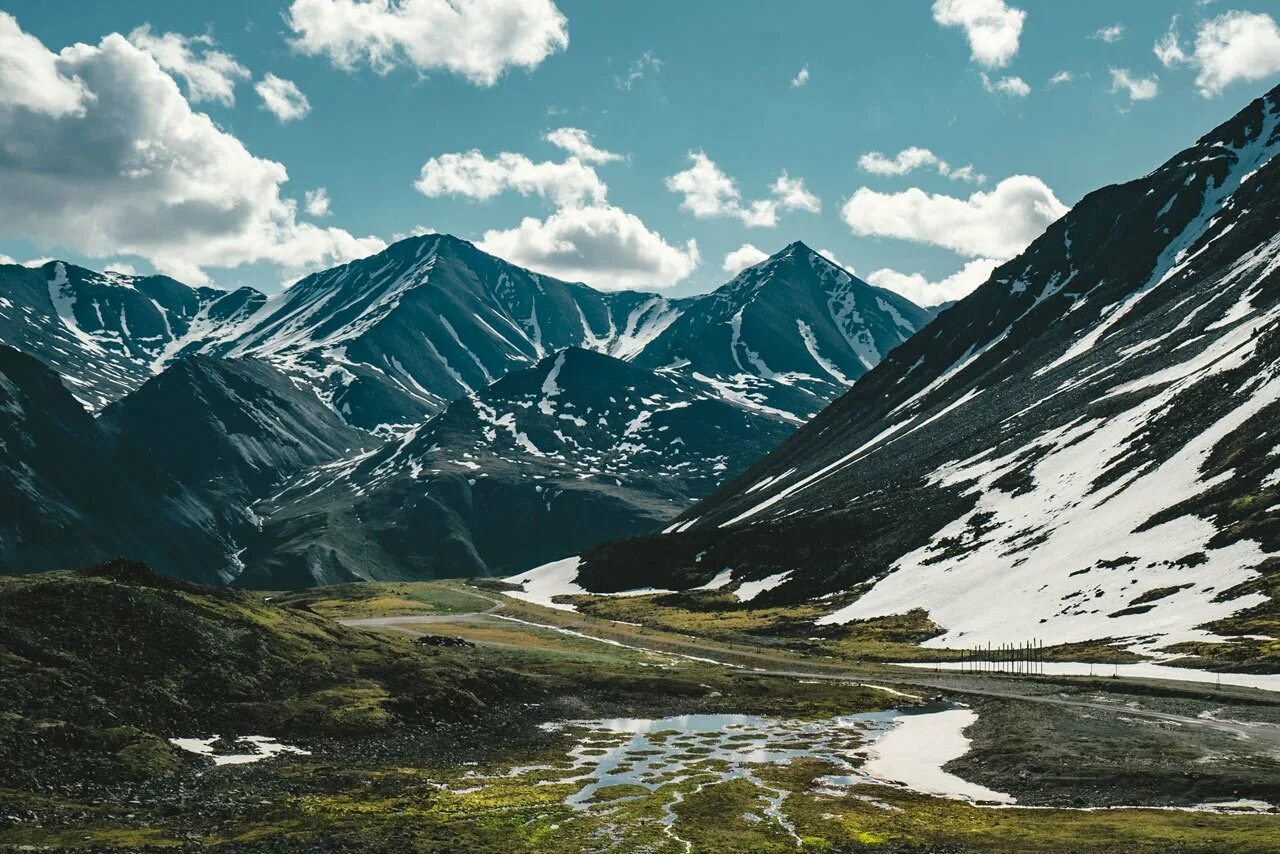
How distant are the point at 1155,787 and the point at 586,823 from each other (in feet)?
101

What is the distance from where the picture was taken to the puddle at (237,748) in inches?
2124

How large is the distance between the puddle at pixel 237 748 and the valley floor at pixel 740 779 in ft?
2.17

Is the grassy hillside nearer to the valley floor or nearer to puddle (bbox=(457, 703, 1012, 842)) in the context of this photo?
the valley floor

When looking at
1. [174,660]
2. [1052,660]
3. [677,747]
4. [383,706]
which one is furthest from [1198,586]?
[174,660]

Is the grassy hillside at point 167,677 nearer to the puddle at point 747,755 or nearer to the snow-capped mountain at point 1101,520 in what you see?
the puddle at point 747,755

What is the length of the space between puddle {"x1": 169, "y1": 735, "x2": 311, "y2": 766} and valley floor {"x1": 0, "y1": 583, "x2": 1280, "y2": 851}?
0.66 m

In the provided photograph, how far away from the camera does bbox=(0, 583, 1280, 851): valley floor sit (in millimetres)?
39875

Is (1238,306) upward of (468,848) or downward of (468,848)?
upward

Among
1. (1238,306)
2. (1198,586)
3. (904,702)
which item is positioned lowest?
(904,702)

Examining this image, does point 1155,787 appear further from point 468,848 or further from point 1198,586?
point 1198,586

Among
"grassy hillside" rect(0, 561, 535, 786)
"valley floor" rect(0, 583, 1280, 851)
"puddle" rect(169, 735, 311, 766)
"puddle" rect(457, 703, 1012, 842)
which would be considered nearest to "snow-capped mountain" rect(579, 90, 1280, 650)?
"valley floor" rect(0, 583, 1280, 851)

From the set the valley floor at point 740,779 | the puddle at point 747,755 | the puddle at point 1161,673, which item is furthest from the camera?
the puddle at point 1161,673

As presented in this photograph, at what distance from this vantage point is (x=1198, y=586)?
341ft

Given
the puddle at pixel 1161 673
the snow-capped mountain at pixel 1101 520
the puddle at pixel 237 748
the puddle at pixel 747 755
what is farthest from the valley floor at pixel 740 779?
the snow-capped mountain at pixel 1101 520
